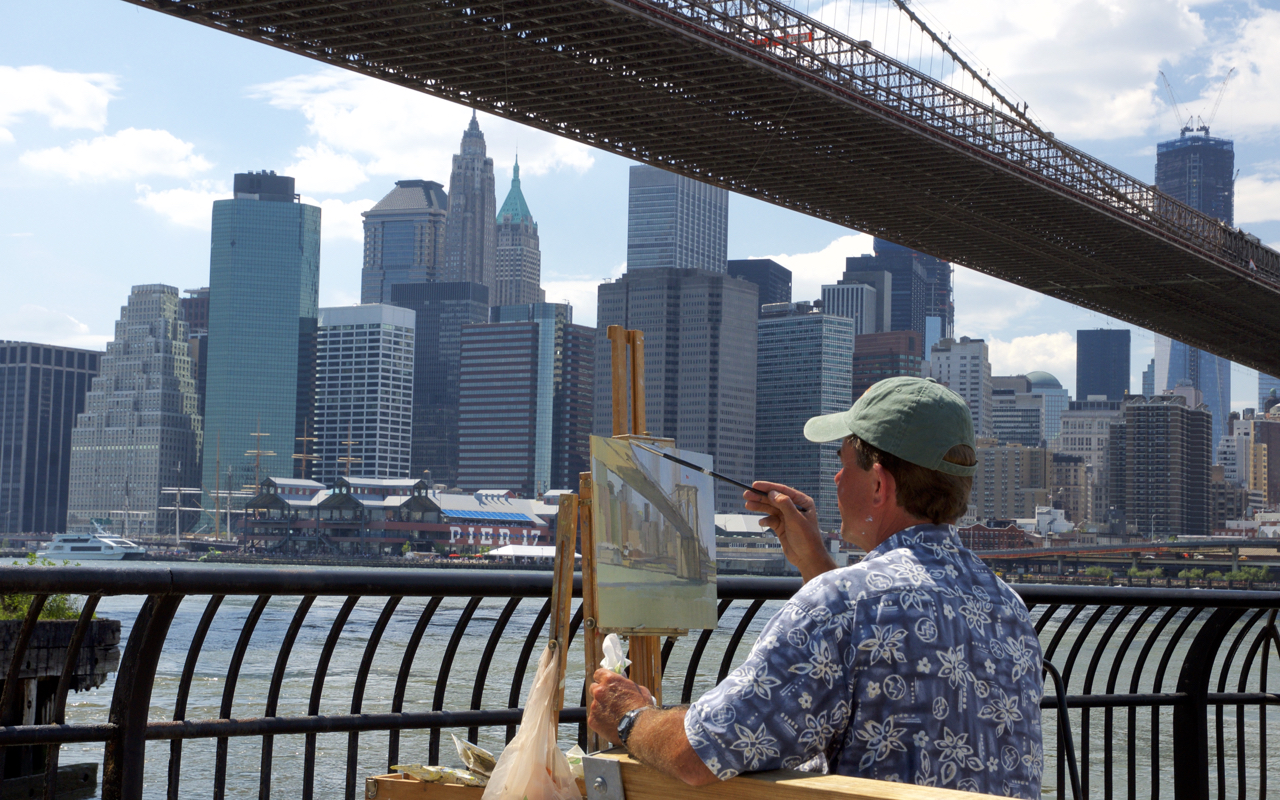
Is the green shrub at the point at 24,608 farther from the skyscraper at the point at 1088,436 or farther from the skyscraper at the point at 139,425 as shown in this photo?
A: the skyscraper at the point at 1088,436

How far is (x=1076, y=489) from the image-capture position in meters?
103

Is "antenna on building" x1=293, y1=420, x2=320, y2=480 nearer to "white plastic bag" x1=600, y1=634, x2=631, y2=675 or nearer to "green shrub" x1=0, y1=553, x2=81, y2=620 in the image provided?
"green shrub" x1=0, y1=553, x2=81, y2=620

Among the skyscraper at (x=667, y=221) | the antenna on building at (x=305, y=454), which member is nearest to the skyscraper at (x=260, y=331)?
the antenna on building at (x=305, y=454)

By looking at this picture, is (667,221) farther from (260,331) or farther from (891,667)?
(891,667)

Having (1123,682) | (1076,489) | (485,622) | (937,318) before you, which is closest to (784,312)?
(1076,489)

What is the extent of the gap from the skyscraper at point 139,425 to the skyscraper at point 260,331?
258 cm

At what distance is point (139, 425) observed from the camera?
111312mm

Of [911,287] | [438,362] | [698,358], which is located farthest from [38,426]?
[911,287]

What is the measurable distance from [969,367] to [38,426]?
89476mm

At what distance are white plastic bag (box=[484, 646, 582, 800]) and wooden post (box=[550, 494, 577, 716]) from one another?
1.9 inches

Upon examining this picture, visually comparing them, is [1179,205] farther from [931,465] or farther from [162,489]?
[162,489]

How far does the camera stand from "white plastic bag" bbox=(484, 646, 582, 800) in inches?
67.4

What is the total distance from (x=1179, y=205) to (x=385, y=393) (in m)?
105

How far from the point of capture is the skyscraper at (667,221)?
161250mm
